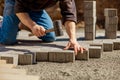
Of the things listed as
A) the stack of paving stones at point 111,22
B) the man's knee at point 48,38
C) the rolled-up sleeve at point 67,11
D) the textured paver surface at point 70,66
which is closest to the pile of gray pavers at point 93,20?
the stack of paving stones at point 111,22

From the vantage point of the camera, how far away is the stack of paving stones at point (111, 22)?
4617 millimetres

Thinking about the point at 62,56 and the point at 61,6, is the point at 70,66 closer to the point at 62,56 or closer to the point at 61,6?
the point at 62,56

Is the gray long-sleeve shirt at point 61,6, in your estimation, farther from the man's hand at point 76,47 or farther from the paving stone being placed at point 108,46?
the paving stone being placed at point 108,46

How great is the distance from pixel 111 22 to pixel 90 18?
299mm

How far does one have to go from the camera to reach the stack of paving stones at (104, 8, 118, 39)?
462cm

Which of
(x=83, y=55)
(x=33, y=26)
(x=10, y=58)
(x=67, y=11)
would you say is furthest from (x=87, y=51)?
(x=10, y=58)

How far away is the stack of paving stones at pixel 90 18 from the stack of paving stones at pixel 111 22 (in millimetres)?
184

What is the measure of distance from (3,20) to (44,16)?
537 millimetres

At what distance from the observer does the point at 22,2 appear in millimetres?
3926

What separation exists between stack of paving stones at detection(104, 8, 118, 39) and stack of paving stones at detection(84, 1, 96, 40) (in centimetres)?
18

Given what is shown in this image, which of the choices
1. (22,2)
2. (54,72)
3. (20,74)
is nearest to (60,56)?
(54,72)

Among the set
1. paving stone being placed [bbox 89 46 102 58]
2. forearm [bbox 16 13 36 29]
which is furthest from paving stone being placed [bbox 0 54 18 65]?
paving stone being placed [bbox 89 46 102 58]

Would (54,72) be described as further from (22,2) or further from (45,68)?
(22,2)

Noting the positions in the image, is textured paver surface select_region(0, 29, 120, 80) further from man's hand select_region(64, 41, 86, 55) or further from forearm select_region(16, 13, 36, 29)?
forearm select_region(16, 13, 36, 29)
